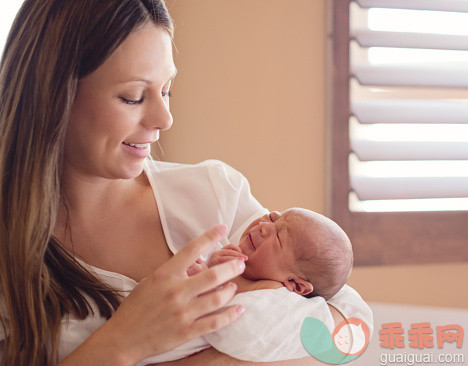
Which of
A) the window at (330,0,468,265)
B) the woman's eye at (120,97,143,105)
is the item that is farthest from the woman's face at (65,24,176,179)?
the window at (330,0,468,265)

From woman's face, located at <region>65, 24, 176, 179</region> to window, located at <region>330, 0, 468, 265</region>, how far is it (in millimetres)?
1180

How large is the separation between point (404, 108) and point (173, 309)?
1.62m

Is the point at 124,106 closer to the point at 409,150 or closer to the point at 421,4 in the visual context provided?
the point at 409,150

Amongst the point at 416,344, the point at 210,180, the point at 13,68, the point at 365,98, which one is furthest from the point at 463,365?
the point at 13,68

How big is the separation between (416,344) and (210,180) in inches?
29.5

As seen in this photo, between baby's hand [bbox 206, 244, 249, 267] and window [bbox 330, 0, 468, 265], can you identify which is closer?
baby's hand [bbox 206, 244, 249, 267]

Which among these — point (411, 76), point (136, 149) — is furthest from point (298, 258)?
point (411, 76)

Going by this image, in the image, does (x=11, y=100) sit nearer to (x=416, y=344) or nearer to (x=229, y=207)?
(x=229, y=207)

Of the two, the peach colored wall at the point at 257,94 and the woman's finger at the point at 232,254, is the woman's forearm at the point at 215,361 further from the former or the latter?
the peach colored wall at the point at 257,94

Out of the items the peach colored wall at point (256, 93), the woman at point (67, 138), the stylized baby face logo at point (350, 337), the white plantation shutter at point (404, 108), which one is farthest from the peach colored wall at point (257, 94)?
the stylized baby face logo at point (350, 337)

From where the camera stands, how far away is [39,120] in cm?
113

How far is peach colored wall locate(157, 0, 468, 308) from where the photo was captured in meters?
2.13

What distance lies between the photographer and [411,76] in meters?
2.20

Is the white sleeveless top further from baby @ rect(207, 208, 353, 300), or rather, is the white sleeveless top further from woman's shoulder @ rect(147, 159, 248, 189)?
baby @ rect(207, 208, 353, 300)
